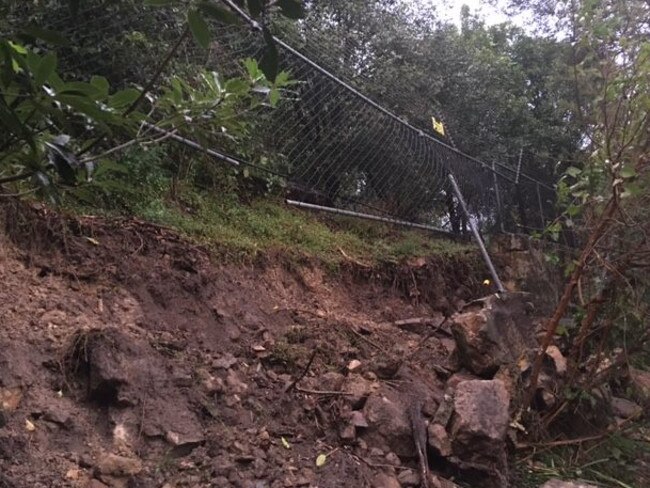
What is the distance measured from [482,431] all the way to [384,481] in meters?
0.57

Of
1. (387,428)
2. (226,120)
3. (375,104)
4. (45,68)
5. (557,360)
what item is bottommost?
(387,428)

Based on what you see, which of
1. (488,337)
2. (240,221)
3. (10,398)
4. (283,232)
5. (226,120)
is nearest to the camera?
(226,120)

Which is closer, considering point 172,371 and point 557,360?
point 172,371

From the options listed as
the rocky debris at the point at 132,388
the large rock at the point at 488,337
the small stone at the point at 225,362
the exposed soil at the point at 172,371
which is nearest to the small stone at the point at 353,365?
the exposed soil at the point at 172,371

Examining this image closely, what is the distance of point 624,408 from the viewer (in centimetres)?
415

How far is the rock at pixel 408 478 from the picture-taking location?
2.67 meters

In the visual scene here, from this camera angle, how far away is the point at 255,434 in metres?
2.60

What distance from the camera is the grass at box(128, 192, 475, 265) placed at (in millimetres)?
3770

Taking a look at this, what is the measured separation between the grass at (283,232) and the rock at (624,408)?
1.91 meters

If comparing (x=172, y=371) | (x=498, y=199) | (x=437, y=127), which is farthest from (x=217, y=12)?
(x=498, y=199)

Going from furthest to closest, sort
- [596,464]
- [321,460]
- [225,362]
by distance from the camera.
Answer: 1. [596,464]
2. [225,362]
3. [321,460]

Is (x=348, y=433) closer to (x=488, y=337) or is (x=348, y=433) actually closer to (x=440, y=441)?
(x=440, y=441)

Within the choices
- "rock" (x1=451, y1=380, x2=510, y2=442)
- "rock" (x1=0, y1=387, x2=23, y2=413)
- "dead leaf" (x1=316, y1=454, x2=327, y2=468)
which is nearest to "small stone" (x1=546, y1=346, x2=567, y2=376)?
Result: "rock" (x1=451, y1=380, x2=510, y2=442)

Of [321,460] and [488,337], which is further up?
[488,337]
